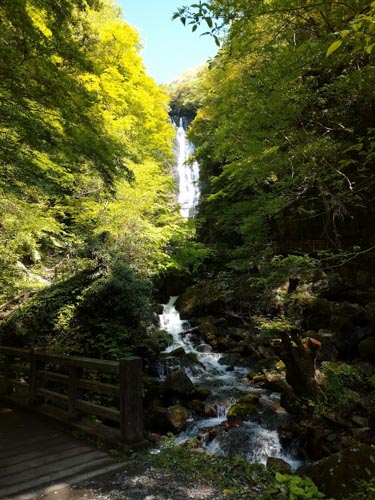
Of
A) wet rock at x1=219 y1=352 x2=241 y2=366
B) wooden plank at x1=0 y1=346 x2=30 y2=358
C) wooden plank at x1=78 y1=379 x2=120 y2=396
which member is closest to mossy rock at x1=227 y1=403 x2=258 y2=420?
wet rock at x1=219 y1=352 x2=241 y2=366

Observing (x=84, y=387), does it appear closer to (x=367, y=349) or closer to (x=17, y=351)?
(x=17, y=351)

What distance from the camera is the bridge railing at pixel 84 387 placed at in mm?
4199

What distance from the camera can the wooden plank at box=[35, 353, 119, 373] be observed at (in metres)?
4.45

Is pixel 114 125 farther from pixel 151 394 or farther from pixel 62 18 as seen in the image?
pixel 151 394

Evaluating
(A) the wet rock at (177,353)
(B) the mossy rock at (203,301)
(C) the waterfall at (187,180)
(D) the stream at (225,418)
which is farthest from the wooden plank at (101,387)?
(C) the waterfall at (187,180)

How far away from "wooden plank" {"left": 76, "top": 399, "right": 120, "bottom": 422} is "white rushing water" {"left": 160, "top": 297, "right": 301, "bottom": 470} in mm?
2957

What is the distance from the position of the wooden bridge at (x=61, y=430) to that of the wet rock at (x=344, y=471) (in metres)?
2.09

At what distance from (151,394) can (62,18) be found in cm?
807

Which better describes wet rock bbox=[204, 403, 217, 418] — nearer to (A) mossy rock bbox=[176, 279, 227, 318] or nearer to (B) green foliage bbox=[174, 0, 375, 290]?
(B) green foliage bbox=[174, 0, 375, 290]

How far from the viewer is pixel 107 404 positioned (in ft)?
23.2

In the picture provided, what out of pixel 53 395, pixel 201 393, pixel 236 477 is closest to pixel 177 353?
pixel 201 393

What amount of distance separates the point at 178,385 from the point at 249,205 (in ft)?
32.1

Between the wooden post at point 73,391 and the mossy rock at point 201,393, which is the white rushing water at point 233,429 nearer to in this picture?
the mossy rock at point 201,393

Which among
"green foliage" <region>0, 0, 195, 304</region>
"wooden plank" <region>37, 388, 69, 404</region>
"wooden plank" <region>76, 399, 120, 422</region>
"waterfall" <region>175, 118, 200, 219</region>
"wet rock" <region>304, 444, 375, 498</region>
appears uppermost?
"waterfall" <region>175, 118, 200, 219</region>
